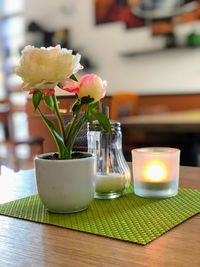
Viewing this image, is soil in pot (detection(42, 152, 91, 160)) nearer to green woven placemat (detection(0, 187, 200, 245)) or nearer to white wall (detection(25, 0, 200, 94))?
green woven placemat (detection(0, 187, 200, 245))

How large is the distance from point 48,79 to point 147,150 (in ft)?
1.09

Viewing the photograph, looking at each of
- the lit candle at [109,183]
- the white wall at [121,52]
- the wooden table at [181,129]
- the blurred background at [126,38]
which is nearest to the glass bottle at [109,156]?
the lit candle at [109,183]

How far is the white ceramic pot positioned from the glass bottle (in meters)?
0.10

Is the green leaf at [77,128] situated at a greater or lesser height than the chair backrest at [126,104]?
greater

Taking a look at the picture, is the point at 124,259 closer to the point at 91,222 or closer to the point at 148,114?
the point at 91,222

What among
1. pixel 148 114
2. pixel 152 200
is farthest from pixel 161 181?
pixel 148 114

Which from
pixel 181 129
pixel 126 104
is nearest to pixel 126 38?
pixel 126 104

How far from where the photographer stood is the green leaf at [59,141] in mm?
712

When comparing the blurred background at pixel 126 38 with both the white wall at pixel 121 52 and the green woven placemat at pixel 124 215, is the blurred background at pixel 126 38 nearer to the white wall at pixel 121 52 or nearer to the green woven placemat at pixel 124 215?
the white wall at pixel 121 52

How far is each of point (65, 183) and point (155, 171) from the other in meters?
0.21

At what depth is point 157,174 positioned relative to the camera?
31.2 inches

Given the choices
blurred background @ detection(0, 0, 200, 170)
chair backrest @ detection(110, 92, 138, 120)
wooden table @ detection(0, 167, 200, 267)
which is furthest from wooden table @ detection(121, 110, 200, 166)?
wooden table @ detection(0, 167, 200, 267)

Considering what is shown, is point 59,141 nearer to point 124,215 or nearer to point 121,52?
point 124,215

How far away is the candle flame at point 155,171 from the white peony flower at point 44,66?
0.95 feet
